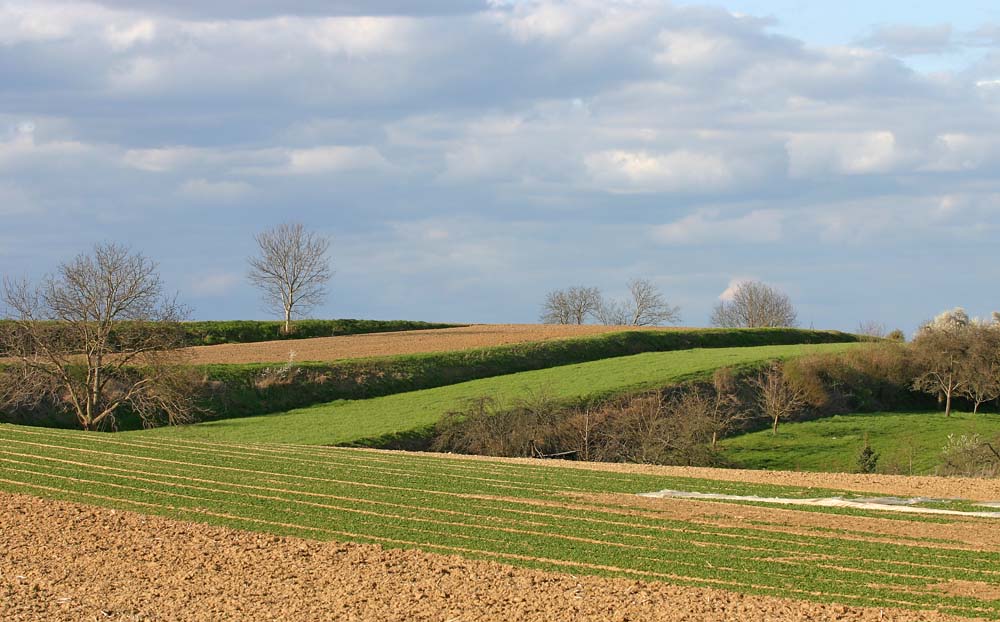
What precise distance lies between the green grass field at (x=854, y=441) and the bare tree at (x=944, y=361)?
189 centimetres

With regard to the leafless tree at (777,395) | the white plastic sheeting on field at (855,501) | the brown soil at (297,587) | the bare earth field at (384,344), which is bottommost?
the brown soil at (297,587)

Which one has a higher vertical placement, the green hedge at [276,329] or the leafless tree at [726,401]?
the green hedge at [276,329]

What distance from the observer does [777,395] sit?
4962cm

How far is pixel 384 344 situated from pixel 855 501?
51.3 metres

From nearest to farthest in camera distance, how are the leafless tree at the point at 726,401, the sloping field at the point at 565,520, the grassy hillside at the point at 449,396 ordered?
the sloping field at the point at 565,520 < the grassy hillside at the point at 449,396 < the leafless tree at the point at 726,401

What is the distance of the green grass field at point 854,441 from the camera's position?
41.9 metres

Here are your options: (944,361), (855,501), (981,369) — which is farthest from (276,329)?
(855,501)

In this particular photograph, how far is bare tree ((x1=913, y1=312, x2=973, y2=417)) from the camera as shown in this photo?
56.3 meters

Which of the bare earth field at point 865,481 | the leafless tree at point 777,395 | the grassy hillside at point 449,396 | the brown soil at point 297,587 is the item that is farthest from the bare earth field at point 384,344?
the brown soil at point 297,587

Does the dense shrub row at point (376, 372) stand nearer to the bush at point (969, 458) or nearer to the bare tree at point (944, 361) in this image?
the bare tree at point (944, 361)

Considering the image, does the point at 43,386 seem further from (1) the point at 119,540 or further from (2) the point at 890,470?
(2) the point at 890,470

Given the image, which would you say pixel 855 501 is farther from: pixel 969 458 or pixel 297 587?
pixel 969 458

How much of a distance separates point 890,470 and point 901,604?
29.0 metres

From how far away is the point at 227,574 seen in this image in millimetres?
12992
